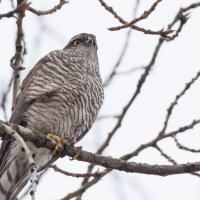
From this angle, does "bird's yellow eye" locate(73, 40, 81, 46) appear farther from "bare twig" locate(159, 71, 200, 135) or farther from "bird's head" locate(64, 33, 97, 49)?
"bare twig" locate(159, 71, 200, 135)

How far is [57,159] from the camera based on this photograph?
5.09 meters

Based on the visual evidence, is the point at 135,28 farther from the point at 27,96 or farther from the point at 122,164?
the point at 27,96

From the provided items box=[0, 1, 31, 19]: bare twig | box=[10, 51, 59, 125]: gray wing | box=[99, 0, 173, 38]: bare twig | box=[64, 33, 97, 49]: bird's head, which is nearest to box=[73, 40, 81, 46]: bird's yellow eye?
box=[64, 33, 97, 49]: bird's head

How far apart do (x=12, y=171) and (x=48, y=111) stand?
75 cm

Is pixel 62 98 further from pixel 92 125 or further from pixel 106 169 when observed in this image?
pixel 106 169

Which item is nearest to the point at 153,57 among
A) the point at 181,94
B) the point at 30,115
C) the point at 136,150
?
the point at 181,94

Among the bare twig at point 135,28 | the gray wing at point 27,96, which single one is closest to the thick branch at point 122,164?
the gray wing at point 27,96

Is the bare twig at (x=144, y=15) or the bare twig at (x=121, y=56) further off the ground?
the bare twig at (x=144, y=15)

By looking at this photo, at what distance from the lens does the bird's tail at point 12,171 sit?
5152 millimetres

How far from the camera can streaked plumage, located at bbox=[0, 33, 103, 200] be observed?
521cm

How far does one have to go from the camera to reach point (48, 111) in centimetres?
527


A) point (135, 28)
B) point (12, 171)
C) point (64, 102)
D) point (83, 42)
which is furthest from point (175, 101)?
point (83, 42)

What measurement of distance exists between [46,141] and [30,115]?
95 centimetres

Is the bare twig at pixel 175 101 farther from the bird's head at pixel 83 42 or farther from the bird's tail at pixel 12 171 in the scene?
the bird's head at pixel 83 42
